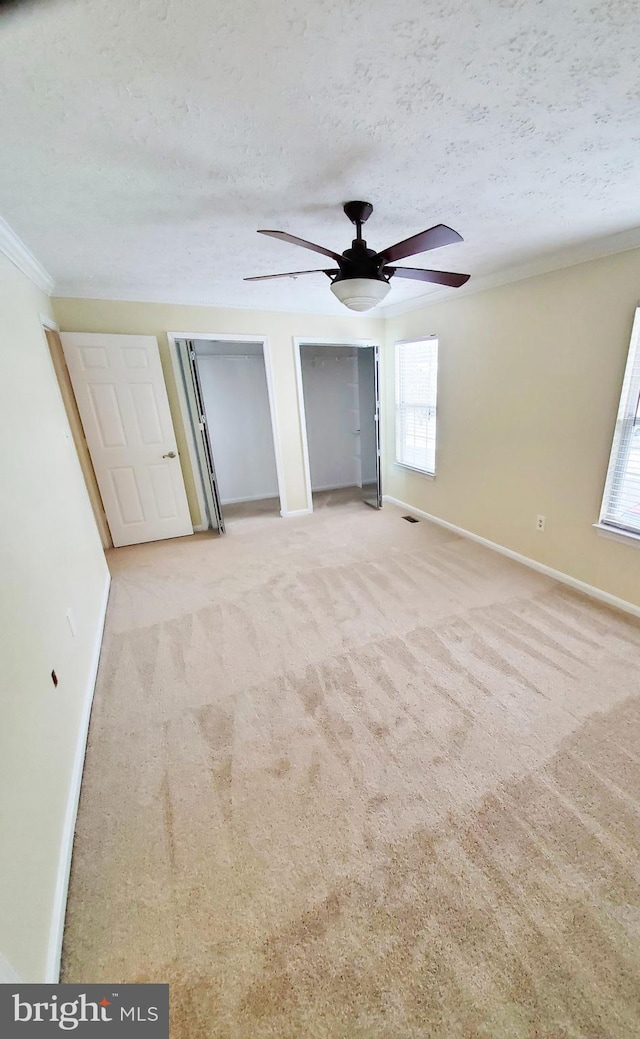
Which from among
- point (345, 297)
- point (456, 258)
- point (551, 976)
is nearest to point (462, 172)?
point (345, 297)

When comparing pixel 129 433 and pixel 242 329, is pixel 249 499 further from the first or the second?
pixel 242 329

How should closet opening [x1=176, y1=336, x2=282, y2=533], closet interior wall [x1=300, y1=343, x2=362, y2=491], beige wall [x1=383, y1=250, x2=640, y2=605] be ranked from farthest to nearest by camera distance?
closet interior wall [x1=300, y1=343, x2=362, y2=491], closet opening [x1=176, y1=336, x2=282, y2=533], beige wall [x1=383, y1=250, x2=640, y2=605]

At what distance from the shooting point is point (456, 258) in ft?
8.71

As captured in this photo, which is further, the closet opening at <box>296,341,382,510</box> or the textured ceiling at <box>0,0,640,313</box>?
the closet opening at <box>296,341,382,510</box>

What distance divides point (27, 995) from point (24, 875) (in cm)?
23

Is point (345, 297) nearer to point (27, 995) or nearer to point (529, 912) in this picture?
point (529, 912)

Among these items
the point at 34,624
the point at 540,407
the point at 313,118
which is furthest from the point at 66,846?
the point at 540,407

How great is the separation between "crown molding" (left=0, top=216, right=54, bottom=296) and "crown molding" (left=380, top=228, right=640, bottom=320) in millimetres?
3158

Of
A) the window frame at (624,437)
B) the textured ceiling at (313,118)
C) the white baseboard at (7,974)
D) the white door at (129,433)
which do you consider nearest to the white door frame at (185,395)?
the white door at (129,433)

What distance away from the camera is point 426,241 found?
1595 mm

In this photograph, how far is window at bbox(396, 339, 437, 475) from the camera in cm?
394

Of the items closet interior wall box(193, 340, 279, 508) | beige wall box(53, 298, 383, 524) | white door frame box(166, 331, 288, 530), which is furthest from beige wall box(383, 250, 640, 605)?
closet interior wall box(193, 340, 279, 508)

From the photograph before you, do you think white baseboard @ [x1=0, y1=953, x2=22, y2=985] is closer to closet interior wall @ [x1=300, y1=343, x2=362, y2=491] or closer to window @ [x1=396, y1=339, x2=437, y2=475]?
window @ [x1=396, y1=339, x2=437, y2=475]

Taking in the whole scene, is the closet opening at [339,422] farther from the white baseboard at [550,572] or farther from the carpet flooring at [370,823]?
the carpet flooring at [370,823]
